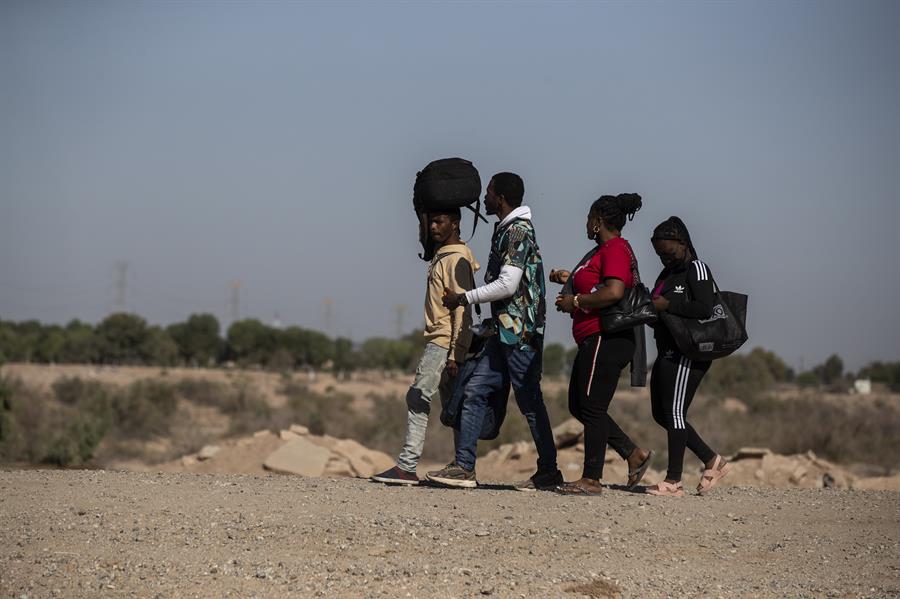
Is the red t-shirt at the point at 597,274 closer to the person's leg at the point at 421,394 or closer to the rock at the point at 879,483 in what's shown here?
the person's leg at the point at 421,394

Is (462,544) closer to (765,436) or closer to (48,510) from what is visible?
(48,510)

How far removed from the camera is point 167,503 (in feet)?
23.5

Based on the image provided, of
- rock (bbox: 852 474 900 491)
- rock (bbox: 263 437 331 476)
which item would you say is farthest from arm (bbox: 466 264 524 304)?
rock (bbox: 852 474 900 491)

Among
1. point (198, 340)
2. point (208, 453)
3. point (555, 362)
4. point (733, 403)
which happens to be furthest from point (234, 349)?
point (208, 453)

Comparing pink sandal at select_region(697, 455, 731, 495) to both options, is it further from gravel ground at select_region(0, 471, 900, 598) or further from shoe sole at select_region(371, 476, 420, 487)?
shoe sole at select_region(371, 476, 420, 487)

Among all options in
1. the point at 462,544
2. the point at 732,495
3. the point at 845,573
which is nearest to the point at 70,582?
the point at 462,544

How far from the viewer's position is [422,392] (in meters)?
7.86

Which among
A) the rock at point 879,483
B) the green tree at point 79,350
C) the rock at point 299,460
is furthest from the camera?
the green tree at point 79,350

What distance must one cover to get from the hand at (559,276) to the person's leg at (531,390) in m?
0.56

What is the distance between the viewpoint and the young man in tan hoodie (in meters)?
7.83

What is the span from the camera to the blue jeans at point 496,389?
302 inches

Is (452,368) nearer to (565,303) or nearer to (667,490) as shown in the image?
(565,303)

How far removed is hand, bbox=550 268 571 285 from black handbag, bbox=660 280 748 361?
0.72m

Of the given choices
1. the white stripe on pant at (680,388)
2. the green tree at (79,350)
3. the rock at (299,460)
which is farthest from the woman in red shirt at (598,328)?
the green tree at (79,350)
